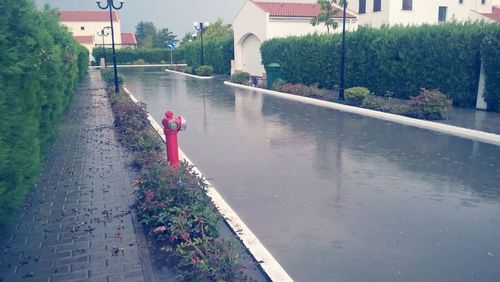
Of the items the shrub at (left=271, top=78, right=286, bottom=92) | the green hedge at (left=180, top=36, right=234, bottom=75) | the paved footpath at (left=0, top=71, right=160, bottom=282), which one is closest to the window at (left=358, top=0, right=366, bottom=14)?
the green hedge at (left=180, top=36, right=234, bottom=75)

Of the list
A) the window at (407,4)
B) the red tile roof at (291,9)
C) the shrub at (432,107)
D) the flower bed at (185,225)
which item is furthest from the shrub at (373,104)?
the window at (407,4)

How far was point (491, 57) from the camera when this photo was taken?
14.3m

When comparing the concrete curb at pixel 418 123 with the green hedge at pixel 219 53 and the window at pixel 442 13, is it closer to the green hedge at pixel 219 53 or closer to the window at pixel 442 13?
the green hedge at pixel 219 53

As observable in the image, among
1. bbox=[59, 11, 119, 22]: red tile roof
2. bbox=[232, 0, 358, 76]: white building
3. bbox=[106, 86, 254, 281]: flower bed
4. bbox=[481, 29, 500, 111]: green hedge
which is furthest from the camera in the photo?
bbox=[59, 11, 119, 22]: red tile roof

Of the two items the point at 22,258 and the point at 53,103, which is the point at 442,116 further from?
the point at 22,258

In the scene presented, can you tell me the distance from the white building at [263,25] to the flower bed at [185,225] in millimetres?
27687

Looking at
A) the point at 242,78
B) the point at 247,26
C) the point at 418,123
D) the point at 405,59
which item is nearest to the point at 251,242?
the point at 418,123

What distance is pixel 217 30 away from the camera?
2564 inches

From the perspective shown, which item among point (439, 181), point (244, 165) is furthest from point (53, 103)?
point (439, 181)

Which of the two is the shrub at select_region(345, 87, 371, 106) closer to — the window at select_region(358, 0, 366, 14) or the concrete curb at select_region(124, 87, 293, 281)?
the concrete curb at select_region(124, 87, 293, 281)

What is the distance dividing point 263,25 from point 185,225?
29400 mm

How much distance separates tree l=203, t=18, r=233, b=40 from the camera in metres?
64.1

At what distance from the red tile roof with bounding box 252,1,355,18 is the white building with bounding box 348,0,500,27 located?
18.0ft

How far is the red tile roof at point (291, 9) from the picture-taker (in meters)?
32.7
